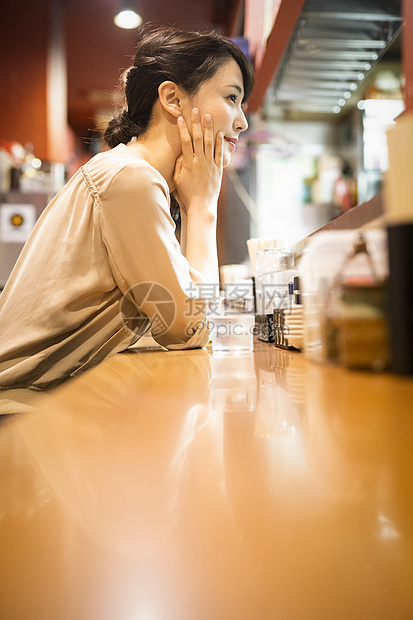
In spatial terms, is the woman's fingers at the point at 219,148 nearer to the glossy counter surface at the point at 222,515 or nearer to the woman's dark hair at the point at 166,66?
the woman's dark hair at the point at 166,66

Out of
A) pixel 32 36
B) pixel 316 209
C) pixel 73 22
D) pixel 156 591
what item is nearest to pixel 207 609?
pixel 156 591

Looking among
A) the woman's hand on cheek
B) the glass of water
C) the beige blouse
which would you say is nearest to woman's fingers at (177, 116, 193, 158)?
the woman's hand on cheek

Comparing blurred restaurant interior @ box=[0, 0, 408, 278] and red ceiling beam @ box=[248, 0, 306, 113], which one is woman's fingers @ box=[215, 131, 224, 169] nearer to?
blurred restaurant interior @ box=[0, 0, 408, 278]

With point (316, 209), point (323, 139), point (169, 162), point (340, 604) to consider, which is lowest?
point (340, 604)

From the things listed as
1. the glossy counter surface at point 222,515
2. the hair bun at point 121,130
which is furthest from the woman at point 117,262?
the glossy counter surface at point 222,515

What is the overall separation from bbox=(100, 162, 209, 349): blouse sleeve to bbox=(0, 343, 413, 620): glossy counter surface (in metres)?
0.63

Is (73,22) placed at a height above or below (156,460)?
above

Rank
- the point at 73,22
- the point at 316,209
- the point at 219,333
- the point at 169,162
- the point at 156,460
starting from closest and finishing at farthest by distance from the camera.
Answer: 1. the point at 156,460
2. the point at 219,333
3. the point at 169,162
4. the point at 316,209
5. the point at 73,22

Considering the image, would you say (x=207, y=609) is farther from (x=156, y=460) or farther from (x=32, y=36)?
(x=32, y=36)

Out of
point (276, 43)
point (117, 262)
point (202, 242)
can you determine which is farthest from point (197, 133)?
point (276, 43)

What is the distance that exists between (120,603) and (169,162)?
3.89 ft

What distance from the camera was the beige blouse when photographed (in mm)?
930

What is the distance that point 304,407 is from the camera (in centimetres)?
32

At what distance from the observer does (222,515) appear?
0.19m
